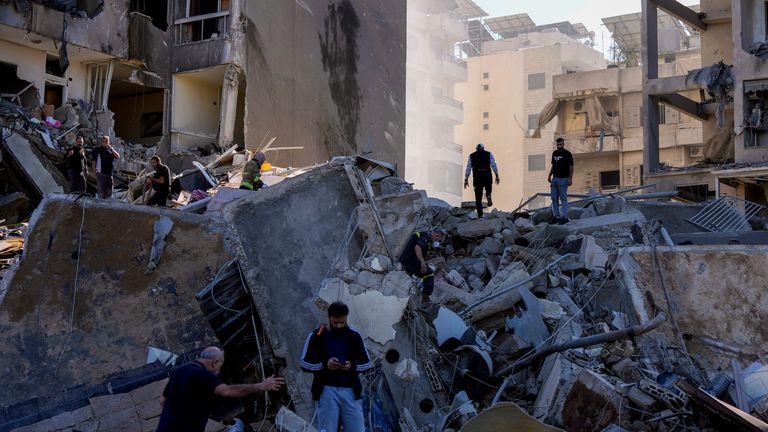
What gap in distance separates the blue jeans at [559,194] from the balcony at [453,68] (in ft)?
151

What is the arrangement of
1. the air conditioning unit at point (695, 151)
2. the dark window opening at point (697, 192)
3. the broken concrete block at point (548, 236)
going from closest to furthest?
1. the broken concrete block at point (548, 236)
2. the dark window opening at point (697, 192)
3. the air conditioning unit at point (695, 151)

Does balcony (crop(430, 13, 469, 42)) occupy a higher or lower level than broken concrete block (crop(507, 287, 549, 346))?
higher

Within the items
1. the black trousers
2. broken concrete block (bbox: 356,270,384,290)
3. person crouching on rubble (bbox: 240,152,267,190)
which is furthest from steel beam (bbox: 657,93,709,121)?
broken concrete block (bbox: 356,270,384,290)

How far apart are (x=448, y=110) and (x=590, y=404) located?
52283 millimetres

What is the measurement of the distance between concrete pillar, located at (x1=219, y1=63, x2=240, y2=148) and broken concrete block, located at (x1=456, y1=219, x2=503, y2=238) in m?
7.84

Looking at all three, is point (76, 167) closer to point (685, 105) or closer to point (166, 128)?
point (166, 128)

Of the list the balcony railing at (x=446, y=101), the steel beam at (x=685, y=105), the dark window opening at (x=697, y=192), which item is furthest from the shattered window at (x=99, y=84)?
the balcony railing at (x=446, y=101)

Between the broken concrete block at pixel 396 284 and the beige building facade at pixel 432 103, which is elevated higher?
the beige building facade at pixel 432 103

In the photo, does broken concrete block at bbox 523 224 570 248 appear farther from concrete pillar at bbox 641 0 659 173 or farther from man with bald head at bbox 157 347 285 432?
concrete pillar at bbox 641 0 659 173

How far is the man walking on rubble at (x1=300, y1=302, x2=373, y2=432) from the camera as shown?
A: 266 inches

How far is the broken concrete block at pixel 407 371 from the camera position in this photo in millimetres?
8453

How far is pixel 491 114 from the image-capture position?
6166 centimetres

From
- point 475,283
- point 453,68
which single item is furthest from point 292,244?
point 453,68

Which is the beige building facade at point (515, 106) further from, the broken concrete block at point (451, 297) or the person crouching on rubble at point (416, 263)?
the person crouching on rubble at point (416, 263)
